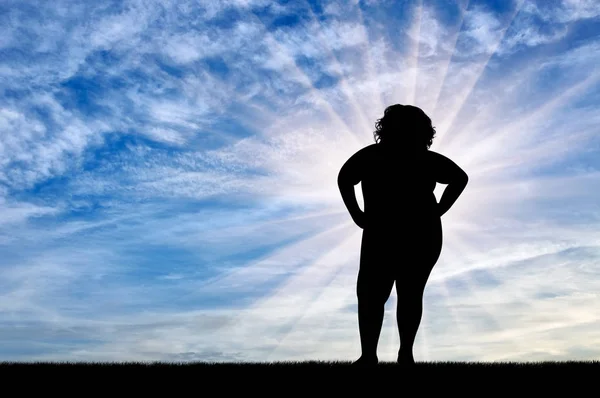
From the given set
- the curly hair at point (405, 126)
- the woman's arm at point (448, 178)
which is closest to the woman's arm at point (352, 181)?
the curly hair at point (405, 126)

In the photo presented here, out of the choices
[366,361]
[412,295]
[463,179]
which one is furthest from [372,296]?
[463,179]

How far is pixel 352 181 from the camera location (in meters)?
9.27

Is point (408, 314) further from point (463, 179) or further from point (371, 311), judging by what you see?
point (463, 179)

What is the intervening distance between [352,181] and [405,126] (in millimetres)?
1013

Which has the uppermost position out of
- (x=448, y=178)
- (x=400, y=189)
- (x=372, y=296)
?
(x=448, y=178)

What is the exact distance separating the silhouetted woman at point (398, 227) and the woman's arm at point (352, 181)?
13 mm

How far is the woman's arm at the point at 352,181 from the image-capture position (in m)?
9.21
